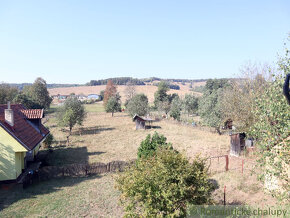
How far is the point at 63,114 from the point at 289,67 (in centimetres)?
3635

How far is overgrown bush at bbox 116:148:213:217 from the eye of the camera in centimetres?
787

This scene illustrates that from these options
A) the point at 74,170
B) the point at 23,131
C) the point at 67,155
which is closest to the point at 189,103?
the point at 67,155

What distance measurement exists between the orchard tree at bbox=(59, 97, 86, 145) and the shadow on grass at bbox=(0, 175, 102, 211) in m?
19.9

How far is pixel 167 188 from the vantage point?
795cm

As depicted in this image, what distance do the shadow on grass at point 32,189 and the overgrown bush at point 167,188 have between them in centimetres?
986

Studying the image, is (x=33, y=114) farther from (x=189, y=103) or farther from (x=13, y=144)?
(x=189, y=103)

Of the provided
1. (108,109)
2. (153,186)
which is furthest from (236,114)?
(108,109)

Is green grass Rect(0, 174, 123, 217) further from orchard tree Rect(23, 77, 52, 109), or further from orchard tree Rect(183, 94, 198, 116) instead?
orchard tree Rect(23, 77, 52, 109)

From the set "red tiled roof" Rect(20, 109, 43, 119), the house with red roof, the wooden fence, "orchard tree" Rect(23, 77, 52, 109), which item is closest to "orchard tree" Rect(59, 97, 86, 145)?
"red tiled roof" Rect(20, 109, 43, 119)

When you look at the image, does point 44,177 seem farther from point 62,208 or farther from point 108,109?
point 108,109

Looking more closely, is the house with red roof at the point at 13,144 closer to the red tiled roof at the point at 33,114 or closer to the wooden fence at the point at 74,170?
the red tiled roof at the point at 33,114

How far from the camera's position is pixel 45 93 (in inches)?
2603

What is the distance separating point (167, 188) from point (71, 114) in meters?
32.0

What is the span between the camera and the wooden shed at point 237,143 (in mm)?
22172
